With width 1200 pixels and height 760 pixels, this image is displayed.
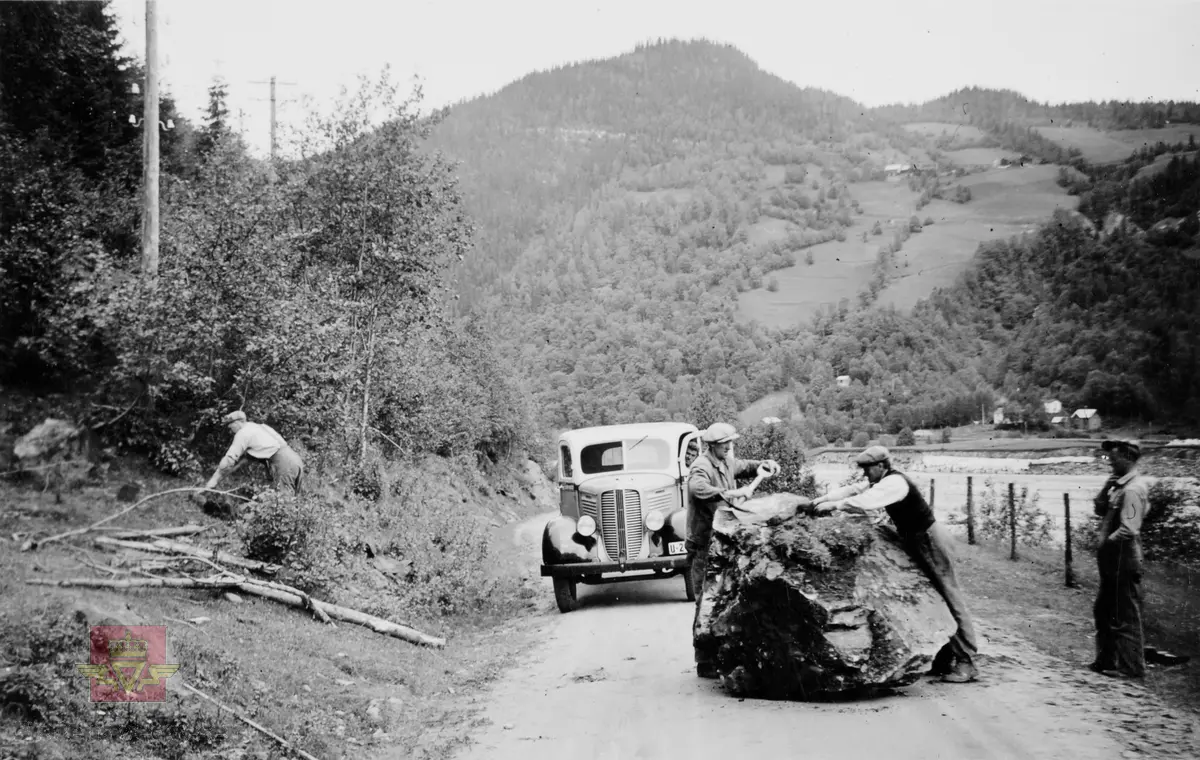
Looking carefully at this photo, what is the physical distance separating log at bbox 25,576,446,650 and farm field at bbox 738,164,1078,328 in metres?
9.38

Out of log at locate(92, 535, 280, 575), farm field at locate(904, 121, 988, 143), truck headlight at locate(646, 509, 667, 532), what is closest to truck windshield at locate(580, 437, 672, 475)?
truck headlight at locate(646, 509, 667, 532)

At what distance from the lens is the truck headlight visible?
38.0ft

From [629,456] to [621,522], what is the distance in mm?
1182

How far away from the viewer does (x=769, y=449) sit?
1862 cm

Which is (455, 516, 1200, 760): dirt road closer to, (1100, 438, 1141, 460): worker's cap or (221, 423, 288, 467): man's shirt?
(1100, 438, 1141, 460): worker's cap

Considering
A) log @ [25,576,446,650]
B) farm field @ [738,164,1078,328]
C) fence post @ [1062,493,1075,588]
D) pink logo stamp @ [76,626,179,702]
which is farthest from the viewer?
farm field @ [738,164,1078,328]

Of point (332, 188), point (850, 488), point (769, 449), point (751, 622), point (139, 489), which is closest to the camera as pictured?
point (751, 622)

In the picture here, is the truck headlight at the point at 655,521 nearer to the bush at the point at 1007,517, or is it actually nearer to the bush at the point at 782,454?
the bush at the point at 1007,517

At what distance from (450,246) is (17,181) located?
9.69m

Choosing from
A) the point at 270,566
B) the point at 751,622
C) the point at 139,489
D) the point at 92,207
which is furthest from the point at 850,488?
the point at 92,207

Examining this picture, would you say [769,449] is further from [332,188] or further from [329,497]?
[332,188]

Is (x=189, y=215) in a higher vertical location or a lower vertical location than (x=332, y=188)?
lower

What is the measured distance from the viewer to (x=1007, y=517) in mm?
14305

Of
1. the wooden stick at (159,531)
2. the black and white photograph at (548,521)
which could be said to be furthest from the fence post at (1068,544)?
the wooden stick at (159,531)
